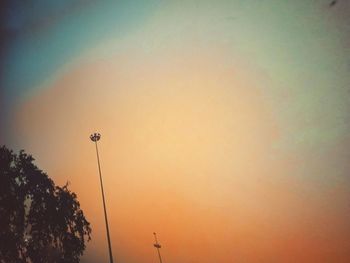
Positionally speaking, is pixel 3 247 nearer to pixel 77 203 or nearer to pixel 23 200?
pixel 23 200

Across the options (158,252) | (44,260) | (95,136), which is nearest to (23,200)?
(44,260)

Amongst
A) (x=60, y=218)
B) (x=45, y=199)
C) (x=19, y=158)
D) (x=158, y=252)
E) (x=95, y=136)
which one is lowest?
(x=158, y=252)

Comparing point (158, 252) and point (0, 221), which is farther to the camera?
point (158, 252)

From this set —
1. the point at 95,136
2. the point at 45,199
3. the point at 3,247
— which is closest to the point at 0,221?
the point at 3,247

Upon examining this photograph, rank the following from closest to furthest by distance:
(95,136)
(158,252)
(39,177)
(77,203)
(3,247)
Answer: (3,247), (39,177), (77,203), (95,136), (158,252)

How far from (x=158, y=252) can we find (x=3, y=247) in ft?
139

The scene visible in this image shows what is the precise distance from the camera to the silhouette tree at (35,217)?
55.2 feet

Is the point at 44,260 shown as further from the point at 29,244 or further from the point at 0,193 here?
the point at 0,193

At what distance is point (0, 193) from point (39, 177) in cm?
231

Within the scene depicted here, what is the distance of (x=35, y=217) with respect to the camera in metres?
18.1

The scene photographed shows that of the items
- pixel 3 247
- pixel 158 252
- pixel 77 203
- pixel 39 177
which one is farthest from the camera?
pixel 158 252

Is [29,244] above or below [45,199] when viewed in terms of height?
below

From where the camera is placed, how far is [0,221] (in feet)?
54.0

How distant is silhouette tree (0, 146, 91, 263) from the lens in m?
16.8
